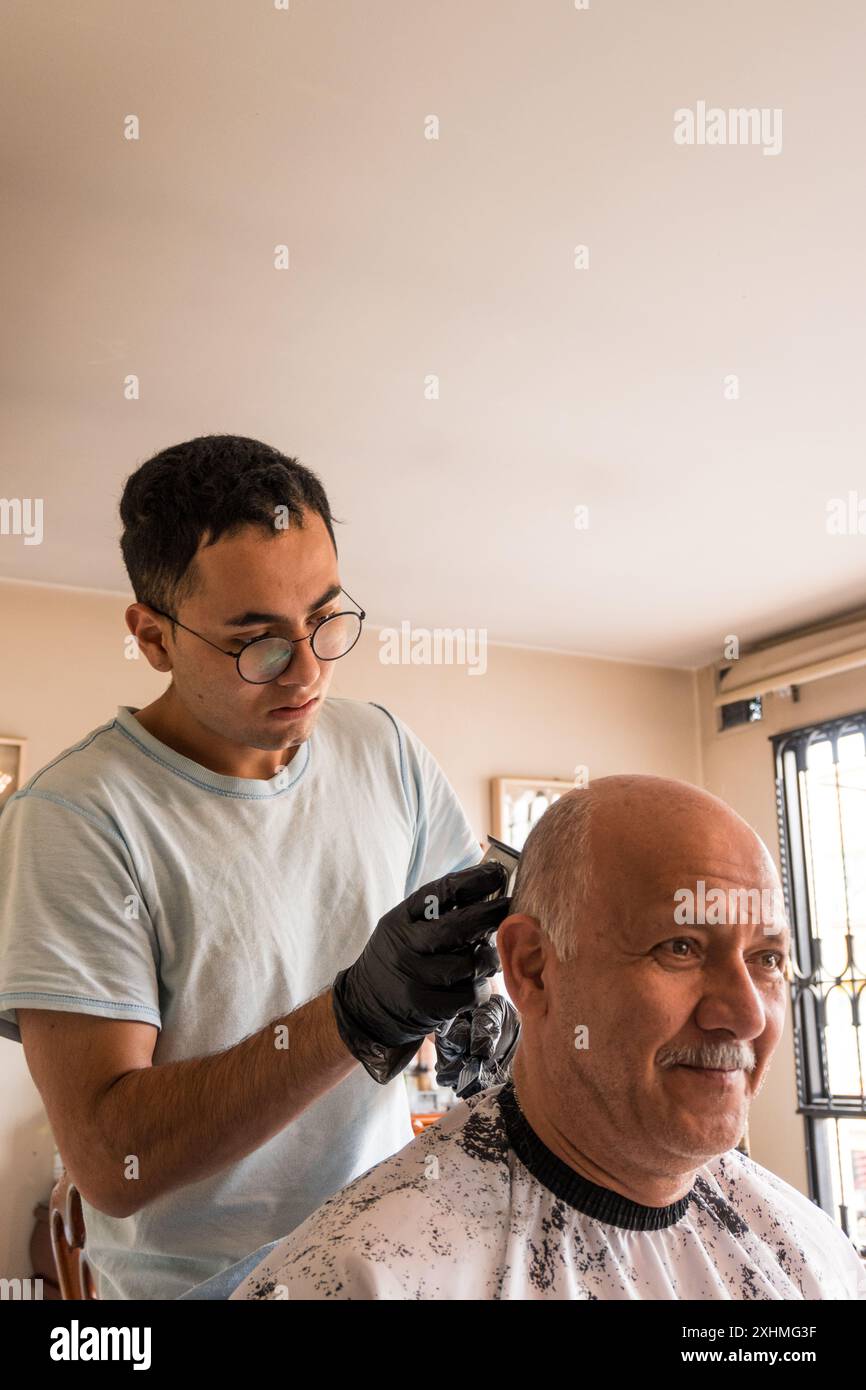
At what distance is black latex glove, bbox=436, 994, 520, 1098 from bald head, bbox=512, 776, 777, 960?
28cm

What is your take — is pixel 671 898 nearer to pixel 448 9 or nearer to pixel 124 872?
pixel 124 872

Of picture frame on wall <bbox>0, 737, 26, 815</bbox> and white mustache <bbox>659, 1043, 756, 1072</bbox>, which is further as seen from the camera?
picture frame on wall <bbox>0, 737, 26, 815</bbox>

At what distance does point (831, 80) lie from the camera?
2688mm

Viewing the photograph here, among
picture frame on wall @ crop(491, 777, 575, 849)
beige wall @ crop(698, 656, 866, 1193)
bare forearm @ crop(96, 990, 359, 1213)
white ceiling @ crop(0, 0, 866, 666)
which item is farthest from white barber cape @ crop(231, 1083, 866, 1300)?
picture frame on wall @ crop(491, 777, 575, 849)

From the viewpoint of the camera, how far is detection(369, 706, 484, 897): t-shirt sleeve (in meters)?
2.06

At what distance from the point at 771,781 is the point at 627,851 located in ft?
18.0

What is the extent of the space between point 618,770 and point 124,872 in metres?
5.57

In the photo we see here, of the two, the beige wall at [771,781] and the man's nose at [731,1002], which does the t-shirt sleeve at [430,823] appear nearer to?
the man's nose at [731,1002]

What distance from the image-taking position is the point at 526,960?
1550 mm

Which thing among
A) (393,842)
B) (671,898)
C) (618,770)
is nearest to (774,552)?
(618,770)

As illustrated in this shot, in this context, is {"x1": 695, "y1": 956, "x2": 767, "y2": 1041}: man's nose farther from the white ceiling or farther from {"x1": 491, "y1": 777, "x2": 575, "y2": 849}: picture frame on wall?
{"x1": 491, "y1": 777, "x2": 575, "y2": 849}: picture frame on wall

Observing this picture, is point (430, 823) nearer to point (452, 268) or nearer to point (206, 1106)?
point (206, 1106)

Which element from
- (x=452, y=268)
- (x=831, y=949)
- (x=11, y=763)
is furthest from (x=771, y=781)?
(x=452, y=268)
